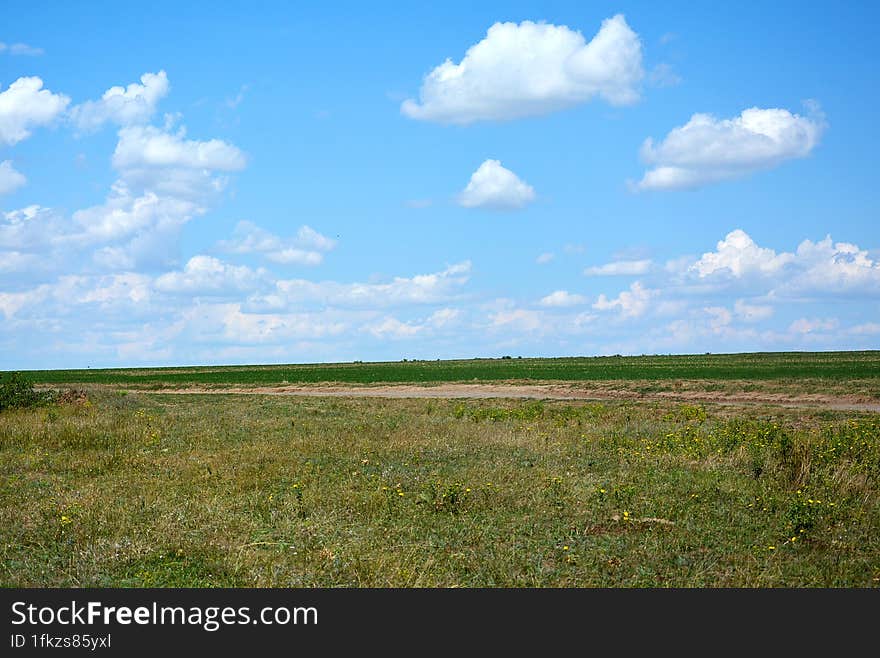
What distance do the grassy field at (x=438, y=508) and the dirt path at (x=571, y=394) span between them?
17780 mm

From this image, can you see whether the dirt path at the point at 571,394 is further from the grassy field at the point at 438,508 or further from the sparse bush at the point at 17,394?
the sparse bush at the point at 17,394

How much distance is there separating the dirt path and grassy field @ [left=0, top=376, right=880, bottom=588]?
17.8 m

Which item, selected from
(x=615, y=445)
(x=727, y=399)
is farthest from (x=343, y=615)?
(x=727, y=399)

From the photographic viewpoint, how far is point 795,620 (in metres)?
7.80

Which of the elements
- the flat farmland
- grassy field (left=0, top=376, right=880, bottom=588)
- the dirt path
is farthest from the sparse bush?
the dirt path

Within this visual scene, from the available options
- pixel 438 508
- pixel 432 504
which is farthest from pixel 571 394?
pixel 438 508

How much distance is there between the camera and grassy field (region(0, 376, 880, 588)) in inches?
361

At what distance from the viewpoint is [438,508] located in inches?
469

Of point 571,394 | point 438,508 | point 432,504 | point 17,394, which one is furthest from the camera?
point 571,394

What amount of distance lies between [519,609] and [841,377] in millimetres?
45461

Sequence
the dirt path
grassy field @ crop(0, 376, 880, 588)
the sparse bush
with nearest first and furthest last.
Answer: grassy field @ crop(0, 376, 880, 588)
the sparse bush
the dirt path

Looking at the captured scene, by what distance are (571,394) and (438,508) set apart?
116 feet

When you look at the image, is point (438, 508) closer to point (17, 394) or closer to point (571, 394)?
point (17, 394)

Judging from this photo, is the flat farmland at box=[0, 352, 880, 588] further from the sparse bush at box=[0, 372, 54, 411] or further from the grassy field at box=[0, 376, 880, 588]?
the sparse bush at box=[0, 372, 54, 411]
